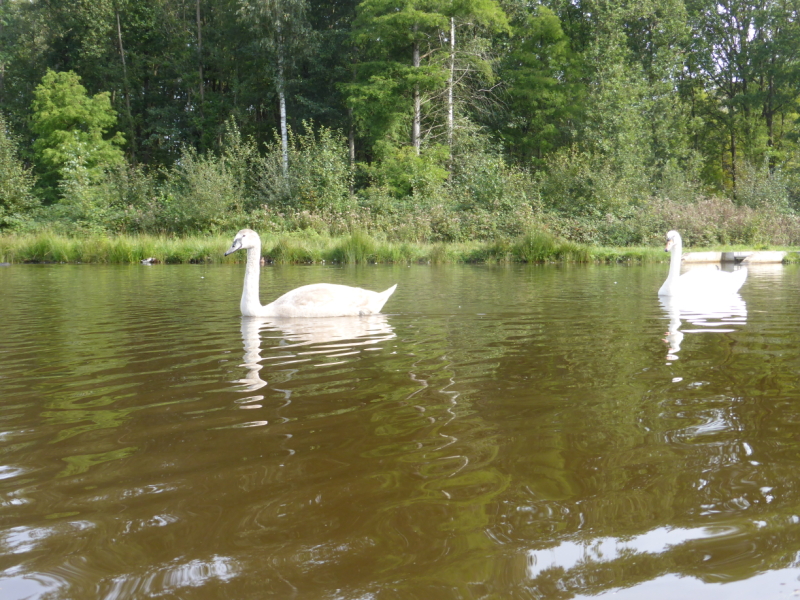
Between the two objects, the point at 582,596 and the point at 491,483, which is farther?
the point at 491,483

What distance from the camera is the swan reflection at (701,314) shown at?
6203 mm

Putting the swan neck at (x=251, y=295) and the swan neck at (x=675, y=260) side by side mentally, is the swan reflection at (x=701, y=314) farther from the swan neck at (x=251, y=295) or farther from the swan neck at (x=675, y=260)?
the swan neck at (x=251, y=295)

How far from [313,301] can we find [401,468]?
4809 mm

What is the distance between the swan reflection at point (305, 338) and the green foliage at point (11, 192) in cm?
2625

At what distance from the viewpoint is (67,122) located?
3806 cm

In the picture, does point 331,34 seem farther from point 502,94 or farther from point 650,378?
point 650,378

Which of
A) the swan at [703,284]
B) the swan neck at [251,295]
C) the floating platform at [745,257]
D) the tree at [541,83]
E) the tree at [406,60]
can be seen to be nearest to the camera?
the swan neck at [251,295]

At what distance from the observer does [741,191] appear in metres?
32.1

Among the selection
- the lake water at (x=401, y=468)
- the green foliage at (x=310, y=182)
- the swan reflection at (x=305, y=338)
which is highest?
the green foliage at (x=310, y=182)

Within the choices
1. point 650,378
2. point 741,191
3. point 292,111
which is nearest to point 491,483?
point 650,378

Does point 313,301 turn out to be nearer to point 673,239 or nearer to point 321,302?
point 321,302

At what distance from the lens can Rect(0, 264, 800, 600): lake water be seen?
73.7 inches

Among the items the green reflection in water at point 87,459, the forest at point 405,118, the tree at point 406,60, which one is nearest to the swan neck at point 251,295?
the green reflection in water at point 87,459

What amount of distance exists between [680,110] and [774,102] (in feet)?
29.6
